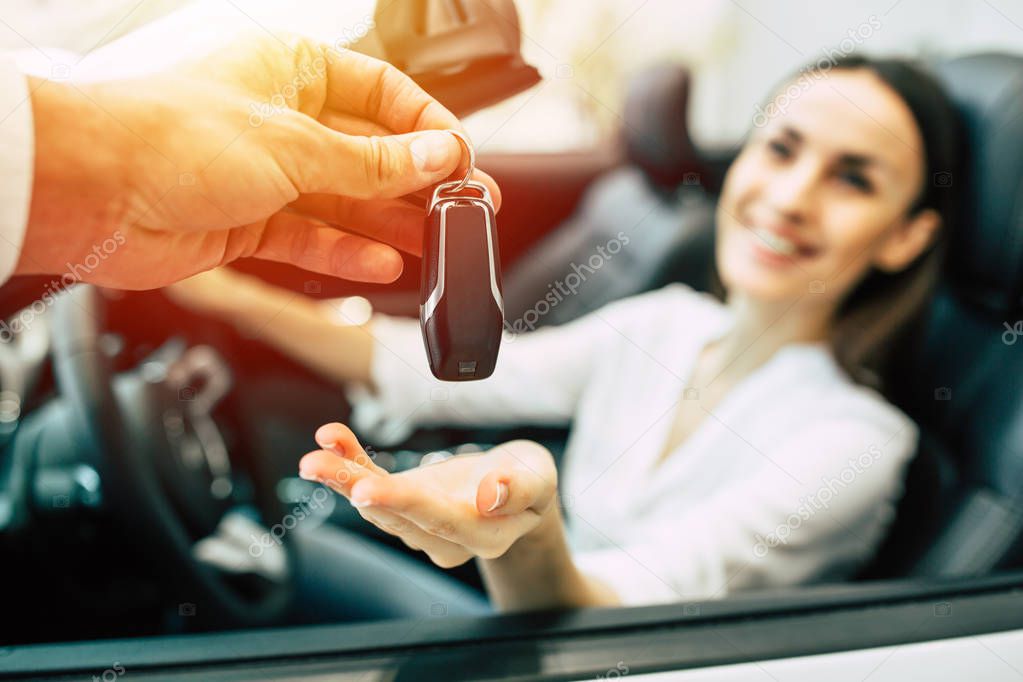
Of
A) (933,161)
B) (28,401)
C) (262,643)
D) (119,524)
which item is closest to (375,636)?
(262,643)

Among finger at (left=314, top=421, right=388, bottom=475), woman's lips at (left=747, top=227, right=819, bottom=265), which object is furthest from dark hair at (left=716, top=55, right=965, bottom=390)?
finger at (left=314, top=421, right=388, bottom=475)

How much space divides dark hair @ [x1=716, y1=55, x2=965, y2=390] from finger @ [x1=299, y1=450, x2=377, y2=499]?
103 centimetres

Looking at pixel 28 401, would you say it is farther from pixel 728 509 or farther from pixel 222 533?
pixel 728 509

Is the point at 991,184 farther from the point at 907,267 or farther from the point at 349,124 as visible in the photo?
the point at 349,124

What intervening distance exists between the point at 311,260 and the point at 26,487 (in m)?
0.73

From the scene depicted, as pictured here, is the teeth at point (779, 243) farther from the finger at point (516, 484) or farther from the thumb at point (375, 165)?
the thumb at point (375, 165)

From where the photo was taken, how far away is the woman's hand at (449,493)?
0.53 metres

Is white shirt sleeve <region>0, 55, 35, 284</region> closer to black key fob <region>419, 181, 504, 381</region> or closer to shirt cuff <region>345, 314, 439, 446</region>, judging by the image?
black key fob <region>419, 181, 504, 381</region>

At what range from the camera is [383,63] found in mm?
544

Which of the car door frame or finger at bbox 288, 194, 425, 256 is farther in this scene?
the car door frame

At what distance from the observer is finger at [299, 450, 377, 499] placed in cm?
53

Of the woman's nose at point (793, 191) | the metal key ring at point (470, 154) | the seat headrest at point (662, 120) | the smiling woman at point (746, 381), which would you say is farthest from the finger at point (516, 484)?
the seat headrest at point (662, 120)

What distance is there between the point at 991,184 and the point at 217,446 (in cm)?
125

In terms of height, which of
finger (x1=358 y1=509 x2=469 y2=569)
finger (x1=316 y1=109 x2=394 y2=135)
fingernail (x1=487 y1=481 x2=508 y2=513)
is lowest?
finger (x1=358 y1=509 x2=469 y2=569)
